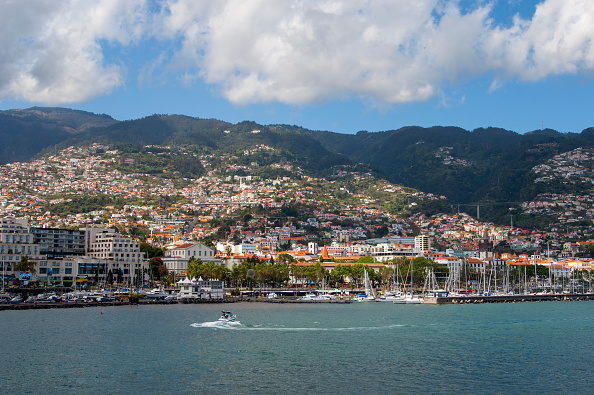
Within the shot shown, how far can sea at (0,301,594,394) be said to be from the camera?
97.1 feet

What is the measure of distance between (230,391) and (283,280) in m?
79.6

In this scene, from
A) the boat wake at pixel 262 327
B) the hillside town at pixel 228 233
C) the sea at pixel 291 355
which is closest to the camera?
the sea at pixel 291 355

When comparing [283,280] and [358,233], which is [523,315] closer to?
[283,280]

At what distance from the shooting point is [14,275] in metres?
88.8

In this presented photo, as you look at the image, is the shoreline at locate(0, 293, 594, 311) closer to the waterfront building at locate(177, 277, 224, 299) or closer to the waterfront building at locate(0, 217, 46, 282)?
the waterfront building at locate(177, 277, 224, 299)

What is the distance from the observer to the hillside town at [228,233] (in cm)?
10275

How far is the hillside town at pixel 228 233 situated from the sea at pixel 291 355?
4078 cm

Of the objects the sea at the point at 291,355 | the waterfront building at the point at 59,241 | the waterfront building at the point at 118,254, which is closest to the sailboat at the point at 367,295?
the waterfront building at the point at 118,254

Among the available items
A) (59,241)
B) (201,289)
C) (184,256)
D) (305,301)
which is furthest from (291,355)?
(59,241)

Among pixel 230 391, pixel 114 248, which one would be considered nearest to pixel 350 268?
pixel 114 248

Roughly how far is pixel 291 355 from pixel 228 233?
11833 centimetres

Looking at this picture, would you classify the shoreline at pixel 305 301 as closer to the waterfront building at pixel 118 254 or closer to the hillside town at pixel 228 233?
the hillside town at pixel 228 233

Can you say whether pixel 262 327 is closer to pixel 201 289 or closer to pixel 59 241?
pixel 201 289

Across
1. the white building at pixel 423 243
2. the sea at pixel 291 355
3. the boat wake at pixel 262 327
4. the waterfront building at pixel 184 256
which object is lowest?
the sea at pixel 291 355
